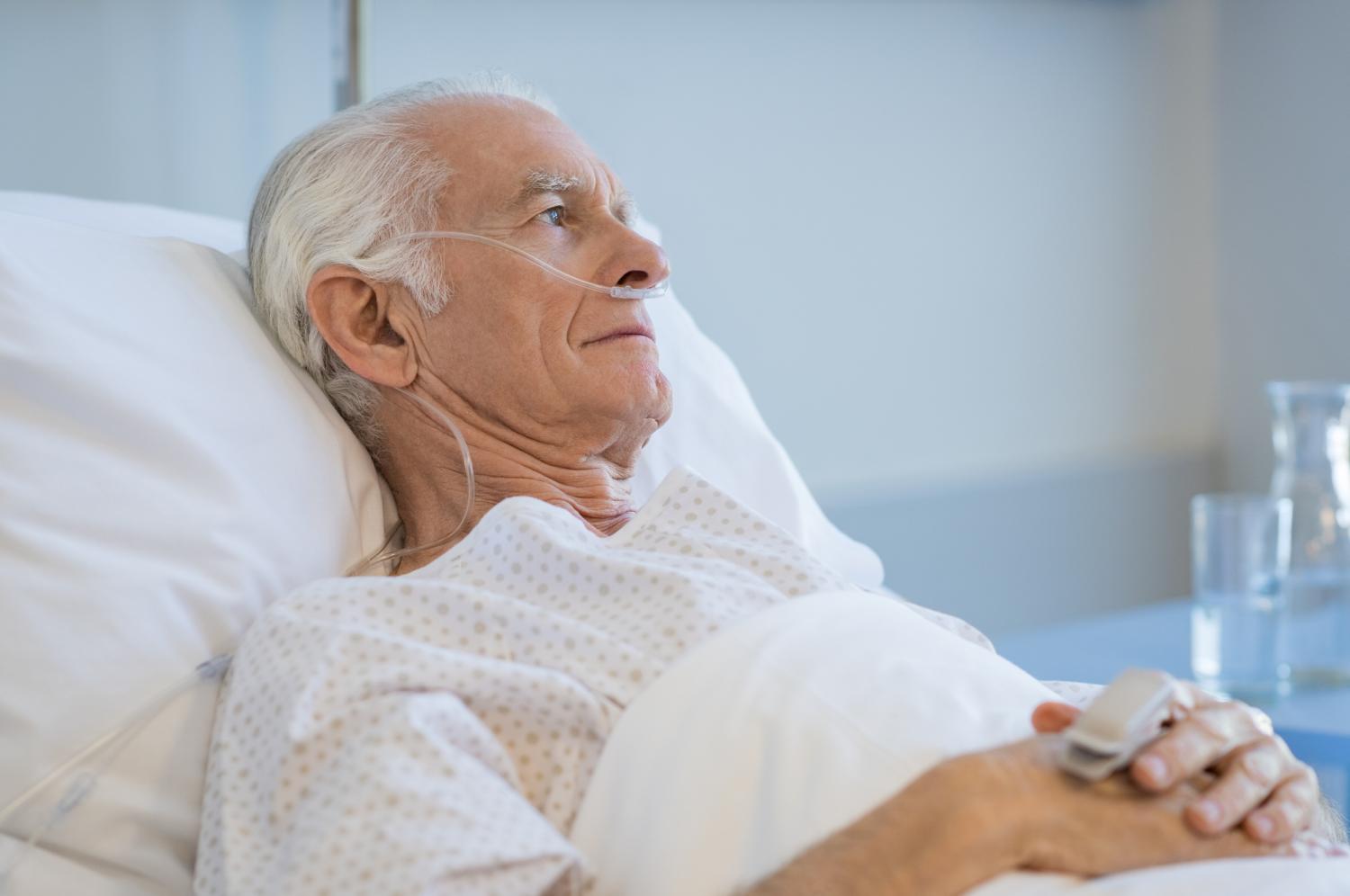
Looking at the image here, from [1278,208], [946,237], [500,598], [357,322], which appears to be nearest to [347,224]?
[357,322]

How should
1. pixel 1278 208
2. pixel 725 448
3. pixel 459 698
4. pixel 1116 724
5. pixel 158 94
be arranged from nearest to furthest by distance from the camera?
pixel 1116 724 → pixel 459 698 → pixel 725 448 → pixel 158 94 → pixel 1278 208

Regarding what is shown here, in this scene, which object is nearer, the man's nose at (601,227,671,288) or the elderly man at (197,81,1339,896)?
the elderly man at (197,81,1339,896)

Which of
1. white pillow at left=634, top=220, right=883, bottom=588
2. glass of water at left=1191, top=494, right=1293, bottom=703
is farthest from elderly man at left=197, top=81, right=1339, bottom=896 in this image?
glass of water at left=1191, top=494, right=1293, bottom=703

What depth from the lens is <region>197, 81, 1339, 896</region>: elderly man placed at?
0.83 m

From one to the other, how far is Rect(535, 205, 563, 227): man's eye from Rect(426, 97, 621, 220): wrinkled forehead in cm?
3

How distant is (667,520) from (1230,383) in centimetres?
241

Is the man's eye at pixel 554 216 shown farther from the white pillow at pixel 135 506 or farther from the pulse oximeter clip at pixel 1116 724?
the pulse oximeter clip at pixel 1116 724

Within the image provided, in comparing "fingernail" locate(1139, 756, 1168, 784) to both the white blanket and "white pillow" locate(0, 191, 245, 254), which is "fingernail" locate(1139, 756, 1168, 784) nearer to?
the white blanket

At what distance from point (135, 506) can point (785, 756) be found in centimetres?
54

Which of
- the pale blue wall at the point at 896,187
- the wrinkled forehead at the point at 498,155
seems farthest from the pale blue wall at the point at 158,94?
the wrinkled forehead at the point at 498,155

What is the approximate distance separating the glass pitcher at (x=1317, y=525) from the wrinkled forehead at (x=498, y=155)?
3.01 feet

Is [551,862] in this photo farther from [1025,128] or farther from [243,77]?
[1025,128]

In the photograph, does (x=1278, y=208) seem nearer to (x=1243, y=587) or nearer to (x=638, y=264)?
(x=1243, y=587)

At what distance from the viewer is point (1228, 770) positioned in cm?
92
